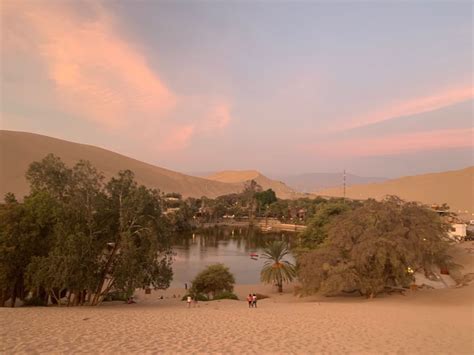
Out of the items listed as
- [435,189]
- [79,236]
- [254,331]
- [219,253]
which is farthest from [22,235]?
[435,189]

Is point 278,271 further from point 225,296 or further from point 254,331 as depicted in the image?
point 254,331

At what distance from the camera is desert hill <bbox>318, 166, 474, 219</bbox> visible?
122 meters

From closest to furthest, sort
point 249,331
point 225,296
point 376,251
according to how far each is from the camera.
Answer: point 249,331 < point 376,251 < point 225,296

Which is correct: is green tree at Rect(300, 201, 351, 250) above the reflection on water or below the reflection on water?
above

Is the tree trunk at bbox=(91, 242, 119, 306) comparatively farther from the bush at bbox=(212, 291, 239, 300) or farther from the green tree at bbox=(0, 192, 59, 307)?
the bush at bbox=(212, 291, 239, 300)

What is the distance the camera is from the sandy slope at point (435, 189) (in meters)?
123

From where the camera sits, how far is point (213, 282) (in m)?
27.2

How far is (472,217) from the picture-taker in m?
89.8

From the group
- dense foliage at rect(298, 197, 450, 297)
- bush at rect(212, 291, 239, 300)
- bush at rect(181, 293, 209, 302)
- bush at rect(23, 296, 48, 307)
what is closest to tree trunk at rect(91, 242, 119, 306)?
bush at rect(23, 296, 48, 307)

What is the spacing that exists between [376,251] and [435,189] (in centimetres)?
14246

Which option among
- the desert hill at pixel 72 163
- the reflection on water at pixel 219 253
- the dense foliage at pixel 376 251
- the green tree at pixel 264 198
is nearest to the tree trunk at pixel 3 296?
the reflection on water at pixel 219 253

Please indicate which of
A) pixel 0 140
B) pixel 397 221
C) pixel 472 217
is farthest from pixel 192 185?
pixel 397 221

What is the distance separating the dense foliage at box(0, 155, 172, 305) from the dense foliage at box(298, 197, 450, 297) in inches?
324

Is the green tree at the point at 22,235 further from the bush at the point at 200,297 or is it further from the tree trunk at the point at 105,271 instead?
the bush at the point at 200,297
